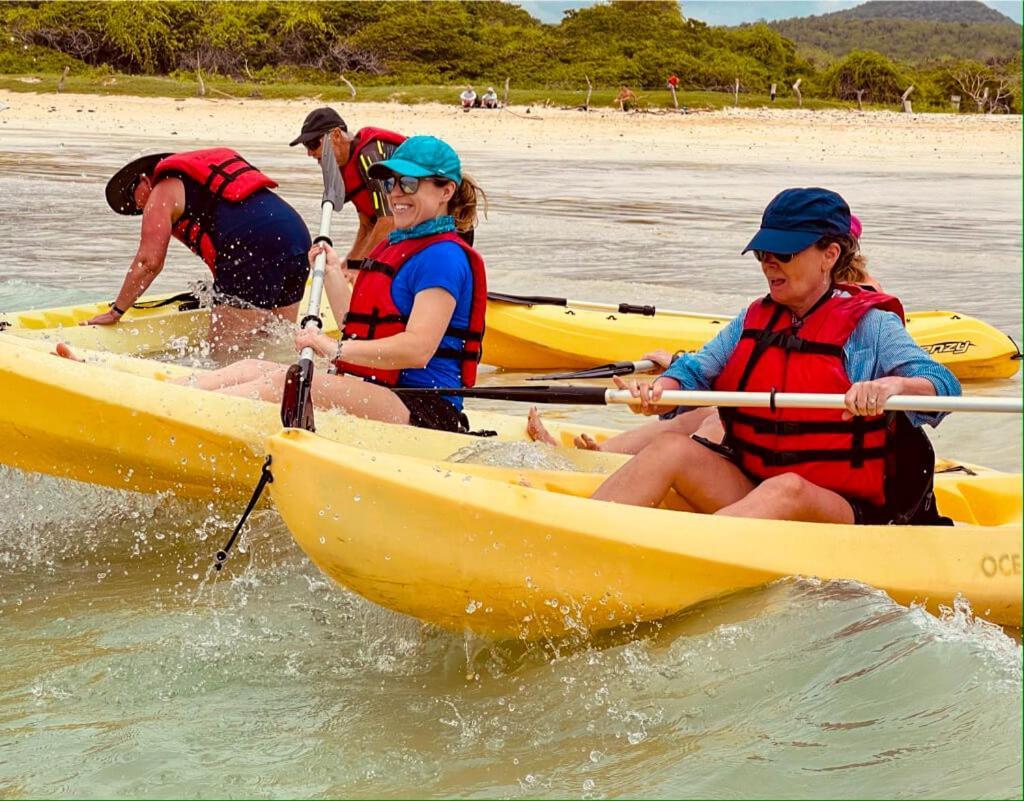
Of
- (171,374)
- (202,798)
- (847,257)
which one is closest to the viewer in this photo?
(202,798)

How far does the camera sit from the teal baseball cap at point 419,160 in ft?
12.1

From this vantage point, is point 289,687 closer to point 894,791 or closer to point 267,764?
point 267,764

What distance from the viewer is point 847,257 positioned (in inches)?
130

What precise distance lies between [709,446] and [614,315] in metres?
3.74

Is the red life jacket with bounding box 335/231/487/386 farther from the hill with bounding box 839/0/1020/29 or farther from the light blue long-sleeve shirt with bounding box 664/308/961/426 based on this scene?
the hill with bounding box 839/0/1020/29

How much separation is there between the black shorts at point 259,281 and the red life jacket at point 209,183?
10cm

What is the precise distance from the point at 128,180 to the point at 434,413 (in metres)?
2.24

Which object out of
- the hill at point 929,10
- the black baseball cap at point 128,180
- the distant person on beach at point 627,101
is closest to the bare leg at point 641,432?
the black baseball cap at point 128,180

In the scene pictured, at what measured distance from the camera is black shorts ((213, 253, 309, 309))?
18.7ft

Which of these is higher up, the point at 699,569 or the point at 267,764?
the point at 699,569

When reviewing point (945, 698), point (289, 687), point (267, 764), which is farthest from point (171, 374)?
point (945, 698)

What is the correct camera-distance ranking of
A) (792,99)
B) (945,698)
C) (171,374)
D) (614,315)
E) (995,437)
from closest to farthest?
(945,698)
(171,374)
(995,437)
(614,315)
(792,99)

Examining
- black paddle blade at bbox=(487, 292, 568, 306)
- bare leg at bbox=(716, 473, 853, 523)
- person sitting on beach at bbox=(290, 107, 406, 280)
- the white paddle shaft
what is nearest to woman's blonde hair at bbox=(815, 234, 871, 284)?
the white paddle shaft

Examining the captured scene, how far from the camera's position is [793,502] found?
3277 millimetres
